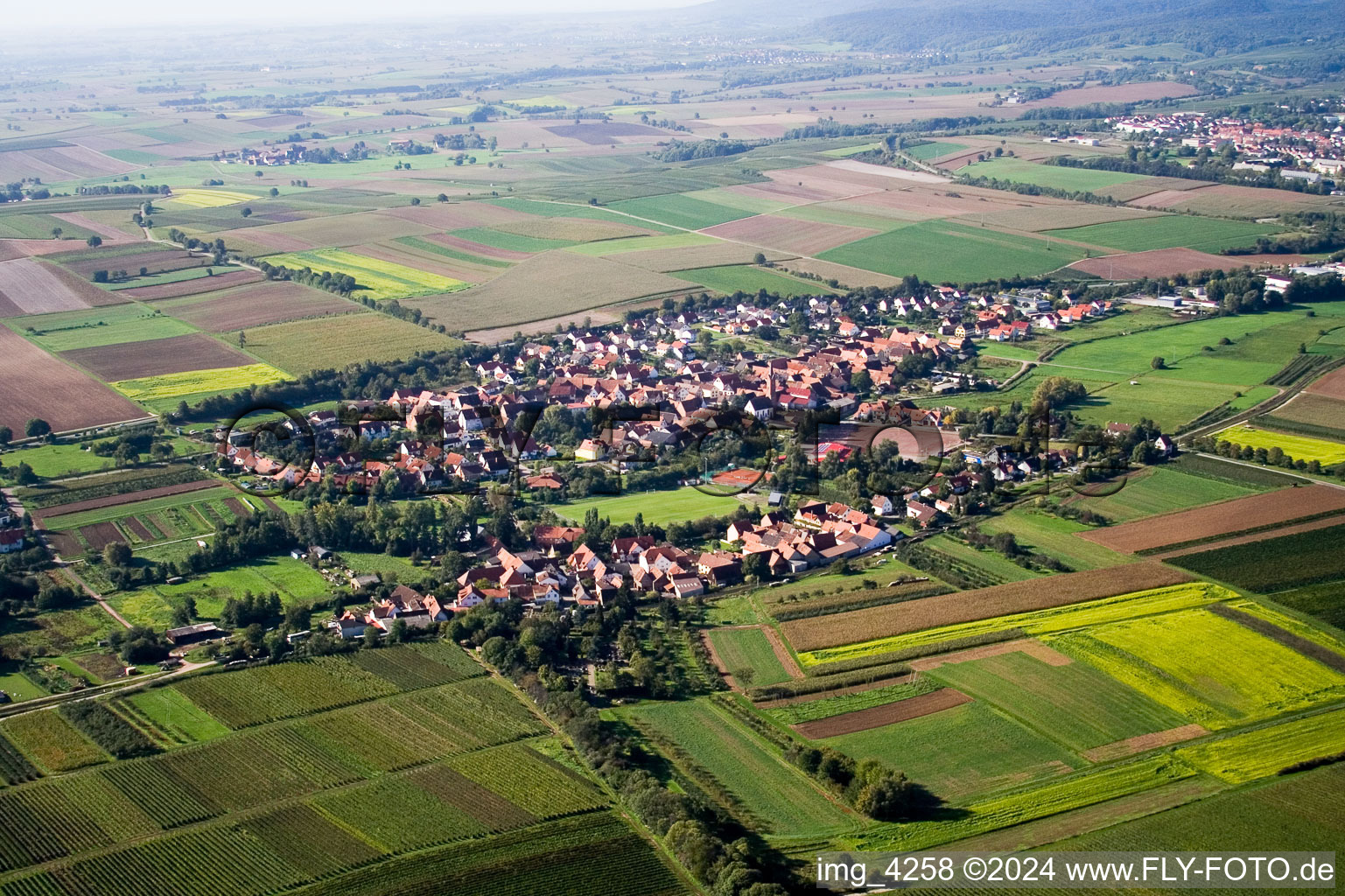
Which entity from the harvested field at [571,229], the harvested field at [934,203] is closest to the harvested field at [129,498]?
the harvested field at [571,229]

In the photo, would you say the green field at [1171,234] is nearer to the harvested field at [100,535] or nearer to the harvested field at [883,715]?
the harvested field at [883,715]

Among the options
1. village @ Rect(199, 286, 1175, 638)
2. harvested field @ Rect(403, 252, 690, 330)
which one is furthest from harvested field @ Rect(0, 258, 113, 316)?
village @ Rect(199, 286, 1175, 638)

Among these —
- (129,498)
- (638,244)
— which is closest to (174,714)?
(129,498)

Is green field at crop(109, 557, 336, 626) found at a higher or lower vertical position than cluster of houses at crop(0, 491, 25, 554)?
lower

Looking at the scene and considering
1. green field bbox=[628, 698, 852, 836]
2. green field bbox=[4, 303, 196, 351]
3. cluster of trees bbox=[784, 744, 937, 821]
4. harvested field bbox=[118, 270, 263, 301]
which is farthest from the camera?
harvested field bbox=[118, 270, 263, 301]

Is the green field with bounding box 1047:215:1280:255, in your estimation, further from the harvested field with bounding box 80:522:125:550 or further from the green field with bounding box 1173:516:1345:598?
the harvested field with bounding box 80:522:125:550

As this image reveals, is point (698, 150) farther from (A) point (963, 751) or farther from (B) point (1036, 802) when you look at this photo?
(B) point (1036, 802)
